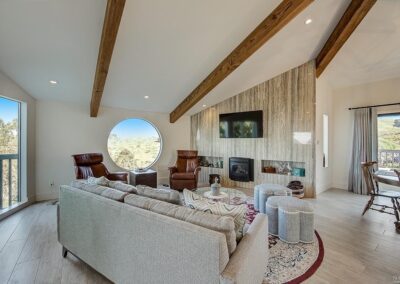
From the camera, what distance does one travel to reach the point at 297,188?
457 centimetres

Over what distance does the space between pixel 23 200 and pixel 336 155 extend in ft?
25.7

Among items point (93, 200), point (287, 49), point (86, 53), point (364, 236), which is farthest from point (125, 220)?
point (287, 49)

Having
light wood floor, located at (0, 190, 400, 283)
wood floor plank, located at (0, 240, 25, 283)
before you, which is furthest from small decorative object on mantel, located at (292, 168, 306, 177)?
wood floor plank, located at (0, 240, 25, 283)

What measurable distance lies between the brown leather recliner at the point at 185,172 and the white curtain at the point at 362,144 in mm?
4143

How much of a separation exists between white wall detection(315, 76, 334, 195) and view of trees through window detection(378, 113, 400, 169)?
107cm

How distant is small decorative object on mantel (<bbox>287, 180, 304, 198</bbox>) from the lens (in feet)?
14.8

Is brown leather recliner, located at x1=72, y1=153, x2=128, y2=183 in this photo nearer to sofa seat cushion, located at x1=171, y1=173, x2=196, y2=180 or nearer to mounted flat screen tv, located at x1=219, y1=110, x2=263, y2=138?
sofa seat cushion, located at x1=171, y1=173, x2=196, y2=180

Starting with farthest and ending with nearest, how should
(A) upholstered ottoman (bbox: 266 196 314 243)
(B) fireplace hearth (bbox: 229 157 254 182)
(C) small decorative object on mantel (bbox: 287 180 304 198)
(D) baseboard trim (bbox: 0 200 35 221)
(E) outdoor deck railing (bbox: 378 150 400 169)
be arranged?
(B) fireplace hearth (bbox: 229 157 254 182)
(E) outdoor deck railing (bbox: 378 150 400 169)
(C) small decorative object on mantel (bbox: 287 180 304 198)
(D) baseboard trim (bbox: 0 200 35 221)
(A) upholstered ottoman (bbox: 266 196 314 243)

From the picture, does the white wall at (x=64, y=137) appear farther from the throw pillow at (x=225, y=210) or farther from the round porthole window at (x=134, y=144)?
the throw pillow at (x=225, y=210)

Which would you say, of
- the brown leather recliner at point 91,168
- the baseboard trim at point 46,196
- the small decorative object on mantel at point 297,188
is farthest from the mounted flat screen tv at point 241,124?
the baseboard trim at point 46,196

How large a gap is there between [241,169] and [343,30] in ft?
12.6

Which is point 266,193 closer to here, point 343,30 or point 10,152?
point 343,30

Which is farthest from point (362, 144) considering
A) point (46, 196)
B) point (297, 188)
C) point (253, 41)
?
point (46, 196)

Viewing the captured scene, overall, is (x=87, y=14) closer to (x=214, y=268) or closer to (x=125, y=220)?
(x=125, y=220)
